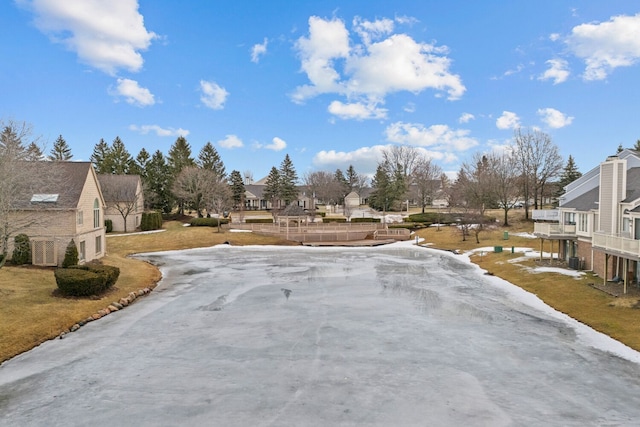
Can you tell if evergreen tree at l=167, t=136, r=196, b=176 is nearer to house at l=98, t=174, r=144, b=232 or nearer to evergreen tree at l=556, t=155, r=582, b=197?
house at l=98, t=174, r=144, b=232

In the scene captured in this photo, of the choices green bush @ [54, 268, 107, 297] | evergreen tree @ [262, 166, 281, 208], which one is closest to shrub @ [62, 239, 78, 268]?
green bush @ [54, 268, 107, 297]

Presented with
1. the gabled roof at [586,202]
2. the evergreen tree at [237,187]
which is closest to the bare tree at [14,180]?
the gabled roof at [586,202]

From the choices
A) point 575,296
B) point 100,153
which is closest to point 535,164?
point 575,296

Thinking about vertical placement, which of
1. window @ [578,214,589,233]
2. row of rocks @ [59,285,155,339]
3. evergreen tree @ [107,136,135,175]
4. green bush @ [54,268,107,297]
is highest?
evergreen tree @ [107,136,135,175]

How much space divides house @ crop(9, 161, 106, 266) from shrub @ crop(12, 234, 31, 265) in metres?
0.33

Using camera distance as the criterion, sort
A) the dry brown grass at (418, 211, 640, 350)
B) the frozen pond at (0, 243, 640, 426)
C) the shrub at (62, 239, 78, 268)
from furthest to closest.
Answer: the shrub at (62, 239, 78, 268) → the dry brown grass at (418, 211, 640, 350) → the frozen pond at (0, 243, 640, 426)

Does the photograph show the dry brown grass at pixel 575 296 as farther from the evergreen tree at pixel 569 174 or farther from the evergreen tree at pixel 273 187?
the evergreen tree at pixel 273 187

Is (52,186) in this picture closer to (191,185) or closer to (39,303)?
(39,303)

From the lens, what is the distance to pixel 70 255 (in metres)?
23.2

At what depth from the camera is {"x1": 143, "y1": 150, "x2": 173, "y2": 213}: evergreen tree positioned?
6169cm

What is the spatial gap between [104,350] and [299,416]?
7.74 metres

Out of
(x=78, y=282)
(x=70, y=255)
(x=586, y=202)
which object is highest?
(x=586, y=202)

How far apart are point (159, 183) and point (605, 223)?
57077 mm

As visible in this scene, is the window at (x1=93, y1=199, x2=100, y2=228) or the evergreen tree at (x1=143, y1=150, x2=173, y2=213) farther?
the evergreen tree at (x1=143, y1=150, x2=173, y2=213)
